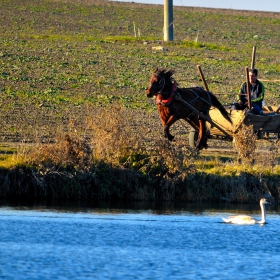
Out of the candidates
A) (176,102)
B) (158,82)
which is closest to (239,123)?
(176,102)

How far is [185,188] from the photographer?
20406 millimetres

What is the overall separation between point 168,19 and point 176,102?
3200 cm

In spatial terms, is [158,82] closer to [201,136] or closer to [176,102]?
[176,102]

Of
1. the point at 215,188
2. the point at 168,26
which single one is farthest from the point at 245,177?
the point at 168,26

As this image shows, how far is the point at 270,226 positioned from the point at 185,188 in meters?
3.07

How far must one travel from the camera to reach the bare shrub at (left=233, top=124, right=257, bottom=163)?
70.0 ft

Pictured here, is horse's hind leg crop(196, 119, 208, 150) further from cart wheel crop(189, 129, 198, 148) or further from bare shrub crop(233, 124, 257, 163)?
cart wheel crop(189, 129, 198, 148)

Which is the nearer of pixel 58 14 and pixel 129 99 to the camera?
pixel 129 99

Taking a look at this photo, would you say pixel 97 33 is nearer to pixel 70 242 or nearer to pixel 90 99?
pixel 90 99

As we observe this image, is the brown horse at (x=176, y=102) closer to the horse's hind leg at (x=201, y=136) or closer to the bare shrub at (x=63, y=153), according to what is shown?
the horse's hind leg at (x=201, y=136)

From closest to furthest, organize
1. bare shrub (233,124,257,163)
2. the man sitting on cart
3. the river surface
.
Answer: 1. the river surface
2. bare shrub (233,124,257,163)
3. the man sitting on cart

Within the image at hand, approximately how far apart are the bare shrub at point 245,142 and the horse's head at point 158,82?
249 centimetres

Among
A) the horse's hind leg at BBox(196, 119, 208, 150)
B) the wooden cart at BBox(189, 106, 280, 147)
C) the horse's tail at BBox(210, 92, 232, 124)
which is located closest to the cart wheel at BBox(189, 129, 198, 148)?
the wooden cart at BBox(189, 106, 280, 147)

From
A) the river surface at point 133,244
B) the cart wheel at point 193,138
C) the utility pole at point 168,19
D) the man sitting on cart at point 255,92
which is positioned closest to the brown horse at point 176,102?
the man sitting on cart at point 255,92
